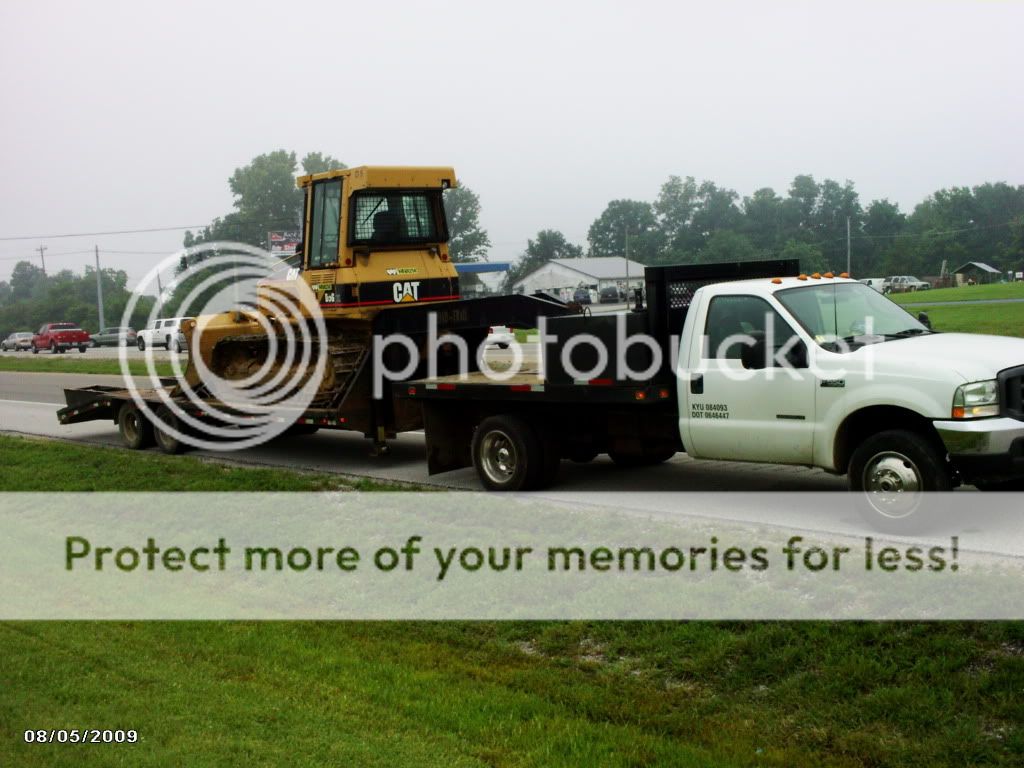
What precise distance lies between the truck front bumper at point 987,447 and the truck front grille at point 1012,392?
0.26 ft

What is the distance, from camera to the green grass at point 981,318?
97.2ft

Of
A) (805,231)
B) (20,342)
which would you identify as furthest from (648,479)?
(20,342)

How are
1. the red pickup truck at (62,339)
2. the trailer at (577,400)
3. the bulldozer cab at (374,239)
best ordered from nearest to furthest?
the trailer at (577,400), the bulldozer cab at (374,239), the red pickup truck at (62,339)

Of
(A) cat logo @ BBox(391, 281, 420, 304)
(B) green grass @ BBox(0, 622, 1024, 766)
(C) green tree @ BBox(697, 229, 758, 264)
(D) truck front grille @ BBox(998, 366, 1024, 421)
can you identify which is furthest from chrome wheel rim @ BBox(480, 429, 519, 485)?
(C) green tree @ BBox(697, 229, 758, 264)

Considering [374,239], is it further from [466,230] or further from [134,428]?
[466,230]

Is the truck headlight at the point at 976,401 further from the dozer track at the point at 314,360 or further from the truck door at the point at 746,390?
the dozer track at the point at 314,360

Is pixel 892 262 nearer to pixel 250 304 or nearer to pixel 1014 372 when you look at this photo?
pixel 250 304

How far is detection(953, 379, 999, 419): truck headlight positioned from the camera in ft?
28.3

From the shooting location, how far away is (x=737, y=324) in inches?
402

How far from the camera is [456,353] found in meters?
14.5

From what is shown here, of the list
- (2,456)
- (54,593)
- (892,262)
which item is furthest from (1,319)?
(54,593)

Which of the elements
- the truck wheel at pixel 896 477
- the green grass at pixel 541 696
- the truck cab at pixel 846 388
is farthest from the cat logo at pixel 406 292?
the green grass at pixel 541 696

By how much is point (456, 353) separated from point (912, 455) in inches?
272
